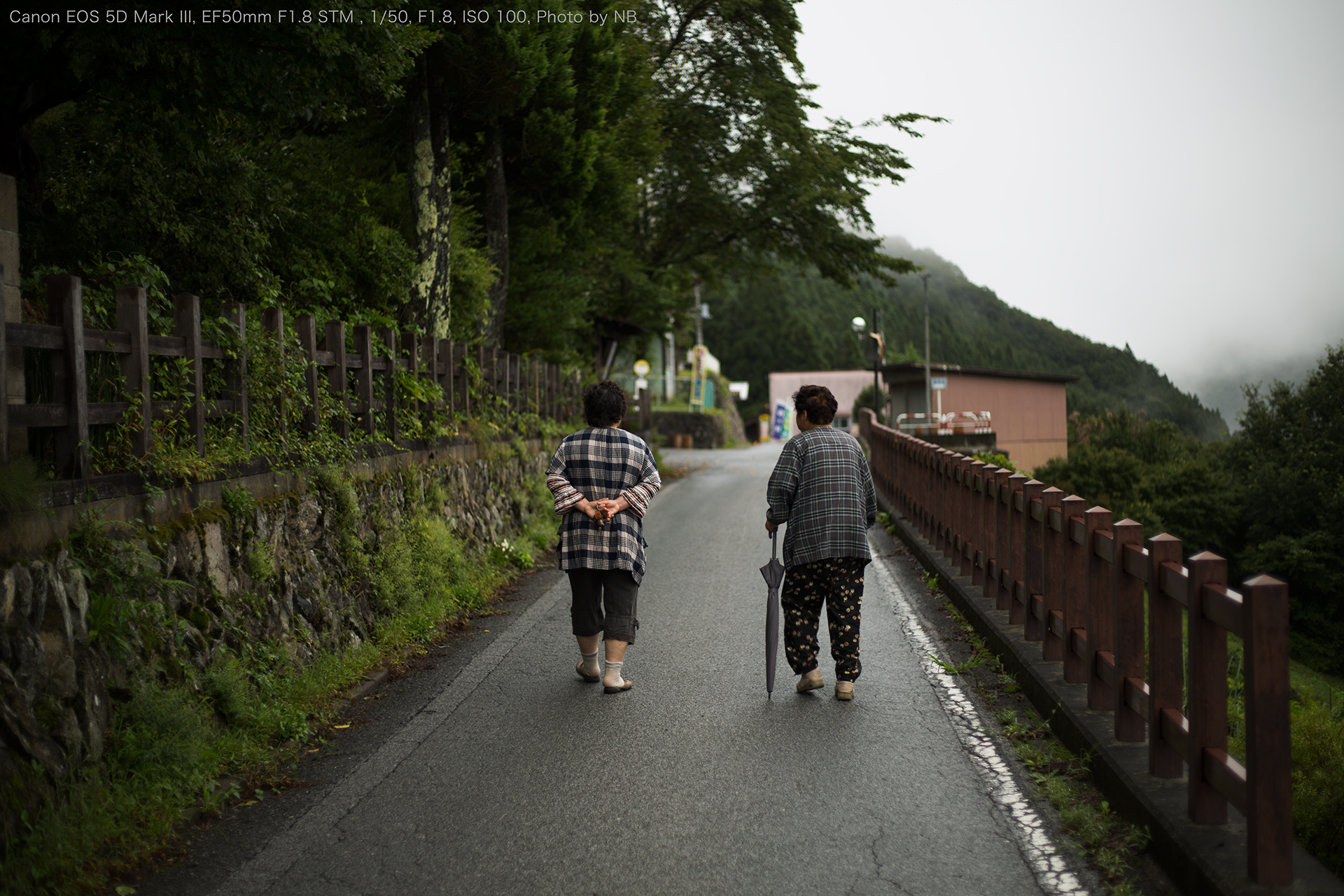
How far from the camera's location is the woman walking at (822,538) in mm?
5977

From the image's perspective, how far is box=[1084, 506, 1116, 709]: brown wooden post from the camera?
4949mm

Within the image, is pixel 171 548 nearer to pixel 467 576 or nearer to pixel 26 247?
pixel 467 576

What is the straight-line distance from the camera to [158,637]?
186 inches

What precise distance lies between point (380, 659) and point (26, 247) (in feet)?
16.6

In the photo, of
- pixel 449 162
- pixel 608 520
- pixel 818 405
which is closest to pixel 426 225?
pixel 449 162

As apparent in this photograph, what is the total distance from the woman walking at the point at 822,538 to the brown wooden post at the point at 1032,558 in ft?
3.20

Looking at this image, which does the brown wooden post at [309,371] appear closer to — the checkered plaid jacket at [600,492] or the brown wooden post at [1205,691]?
the checkered plaid jacket at [600,492]

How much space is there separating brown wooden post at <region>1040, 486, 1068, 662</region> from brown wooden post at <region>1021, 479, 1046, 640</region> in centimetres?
14

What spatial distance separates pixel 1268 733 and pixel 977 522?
544cm

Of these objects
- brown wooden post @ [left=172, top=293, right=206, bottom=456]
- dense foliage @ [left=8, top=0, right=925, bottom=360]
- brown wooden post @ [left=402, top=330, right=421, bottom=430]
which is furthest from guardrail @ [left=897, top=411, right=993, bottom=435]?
brown wooden post @ [left=172, top=293, right=206, bottom=456]

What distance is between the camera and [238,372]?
6.30 meters

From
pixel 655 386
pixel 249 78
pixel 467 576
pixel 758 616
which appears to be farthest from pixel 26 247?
pixel 655 386

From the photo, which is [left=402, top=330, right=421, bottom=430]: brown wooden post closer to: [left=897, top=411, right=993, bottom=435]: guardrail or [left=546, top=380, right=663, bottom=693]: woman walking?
[left=546, top=380, right=663, bottom=693]: woman walking

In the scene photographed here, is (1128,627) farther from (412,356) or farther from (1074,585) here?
(412,356)
